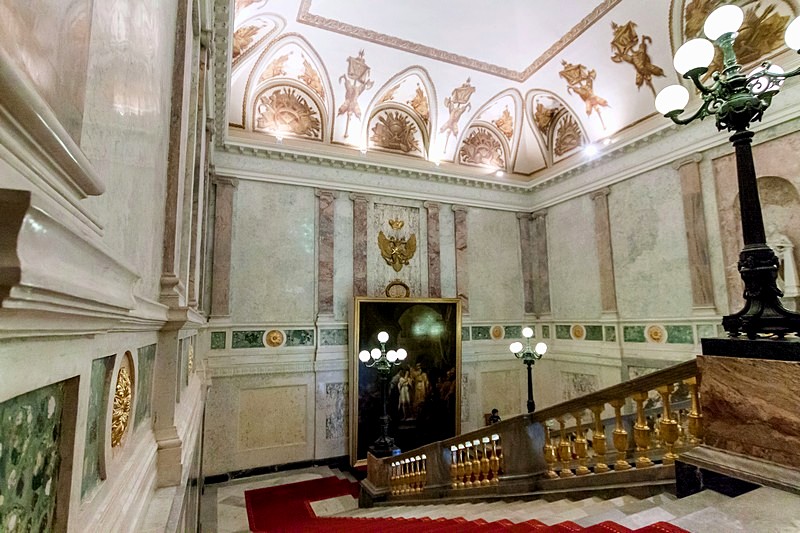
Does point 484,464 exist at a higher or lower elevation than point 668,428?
lower

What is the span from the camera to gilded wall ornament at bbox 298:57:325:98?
9.34m

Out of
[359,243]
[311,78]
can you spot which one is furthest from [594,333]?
[311,78]

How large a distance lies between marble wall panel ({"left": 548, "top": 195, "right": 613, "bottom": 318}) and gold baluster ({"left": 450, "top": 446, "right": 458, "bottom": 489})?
20.5 feet

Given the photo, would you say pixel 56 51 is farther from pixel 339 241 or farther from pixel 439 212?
pixel 439 212

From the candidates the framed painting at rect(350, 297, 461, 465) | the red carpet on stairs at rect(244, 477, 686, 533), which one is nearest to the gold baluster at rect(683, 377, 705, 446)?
the red carpet on stairs at rect(244, 477, 686, 533)

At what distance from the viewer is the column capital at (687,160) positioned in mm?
8086

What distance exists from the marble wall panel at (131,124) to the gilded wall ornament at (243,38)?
6515 millimetres

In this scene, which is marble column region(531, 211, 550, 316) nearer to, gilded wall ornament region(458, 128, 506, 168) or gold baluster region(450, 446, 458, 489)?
gilded wall ornament region(458, 128, 506, 168)

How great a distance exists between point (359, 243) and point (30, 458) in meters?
9.18

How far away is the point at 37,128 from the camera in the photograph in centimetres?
62

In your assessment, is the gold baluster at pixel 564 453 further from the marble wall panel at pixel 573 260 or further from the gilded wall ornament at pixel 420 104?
the gilded wall ornament at pixel 420 104

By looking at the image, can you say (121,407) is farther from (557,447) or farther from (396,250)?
(396,250)

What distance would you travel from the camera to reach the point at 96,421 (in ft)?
4.51

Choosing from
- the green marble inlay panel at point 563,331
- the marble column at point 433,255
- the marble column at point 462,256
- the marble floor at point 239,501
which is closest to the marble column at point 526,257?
the green marble inlay panel at point 563,331
